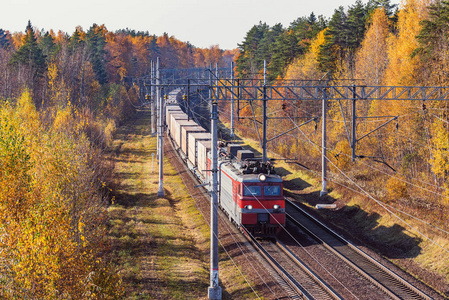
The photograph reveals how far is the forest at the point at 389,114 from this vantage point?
26812 mm

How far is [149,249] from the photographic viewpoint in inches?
875

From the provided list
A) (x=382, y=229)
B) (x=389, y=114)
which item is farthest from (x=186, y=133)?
(x=382, y=229)

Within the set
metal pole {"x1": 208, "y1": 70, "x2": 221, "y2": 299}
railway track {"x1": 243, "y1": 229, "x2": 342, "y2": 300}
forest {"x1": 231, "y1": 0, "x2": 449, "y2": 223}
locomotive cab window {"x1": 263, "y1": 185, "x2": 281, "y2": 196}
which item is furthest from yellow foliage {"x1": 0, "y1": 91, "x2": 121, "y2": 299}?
forest {"x1": 231, "y1": 0, "x2": 449, "y2": 223}

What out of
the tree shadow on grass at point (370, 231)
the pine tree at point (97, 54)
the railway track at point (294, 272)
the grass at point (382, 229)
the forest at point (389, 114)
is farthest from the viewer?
the pine tree at point (97, 54)

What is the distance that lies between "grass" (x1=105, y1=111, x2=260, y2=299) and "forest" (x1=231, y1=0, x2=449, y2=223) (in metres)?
7.54

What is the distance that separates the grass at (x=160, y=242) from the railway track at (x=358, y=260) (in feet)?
15.9

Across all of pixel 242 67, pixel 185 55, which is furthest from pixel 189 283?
pixel 185 55

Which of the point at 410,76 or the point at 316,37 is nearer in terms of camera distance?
the point at 410,76

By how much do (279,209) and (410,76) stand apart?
19.1 m

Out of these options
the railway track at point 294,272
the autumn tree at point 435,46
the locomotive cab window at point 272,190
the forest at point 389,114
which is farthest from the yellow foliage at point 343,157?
the railway track at point 294,272

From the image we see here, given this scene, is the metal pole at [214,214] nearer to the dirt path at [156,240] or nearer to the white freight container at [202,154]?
the dirt path at [156,240]

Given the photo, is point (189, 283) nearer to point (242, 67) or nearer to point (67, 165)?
point (67, 165)

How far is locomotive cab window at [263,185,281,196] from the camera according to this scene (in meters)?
21.1

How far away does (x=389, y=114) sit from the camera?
3475 cm
